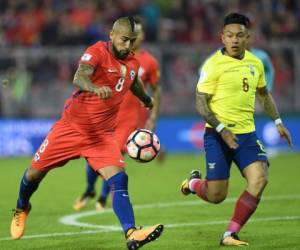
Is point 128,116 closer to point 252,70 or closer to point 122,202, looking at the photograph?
point 252,70

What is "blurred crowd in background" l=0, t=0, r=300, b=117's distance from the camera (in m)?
22.0

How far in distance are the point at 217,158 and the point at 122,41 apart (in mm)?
1636

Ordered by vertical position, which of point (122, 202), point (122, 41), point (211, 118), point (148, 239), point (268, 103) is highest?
point (122, 41)

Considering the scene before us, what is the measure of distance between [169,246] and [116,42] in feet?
7.18

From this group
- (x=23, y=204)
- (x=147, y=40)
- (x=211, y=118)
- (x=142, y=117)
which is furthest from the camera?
(x=147, y=40)

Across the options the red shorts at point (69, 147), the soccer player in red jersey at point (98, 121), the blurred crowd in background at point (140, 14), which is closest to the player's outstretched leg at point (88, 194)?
the soccer player in red jersey at point (98, 121)

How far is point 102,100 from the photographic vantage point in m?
9.23

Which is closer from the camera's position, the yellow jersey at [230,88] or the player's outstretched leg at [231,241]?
the player's outstretched leg at [231,241]

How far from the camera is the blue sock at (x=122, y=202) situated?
28.3ft

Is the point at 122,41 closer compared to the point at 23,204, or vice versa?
the point at 122,41

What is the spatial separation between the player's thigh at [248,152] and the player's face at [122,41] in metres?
1.55

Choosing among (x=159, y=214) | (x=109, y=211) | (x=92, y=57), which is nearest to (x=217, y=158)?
(x=92, y=57)

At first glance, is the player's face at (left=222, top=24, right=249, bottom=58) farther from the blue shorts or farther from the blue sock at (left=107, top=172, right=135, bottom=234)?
the blue sock at (left=107, top=172, right=135, bottom=234)

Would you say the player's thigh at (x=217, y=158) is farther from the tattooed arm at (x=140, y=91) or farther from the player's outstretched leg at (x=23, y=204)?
the player's outstretched leg at (x=23, y=204)
